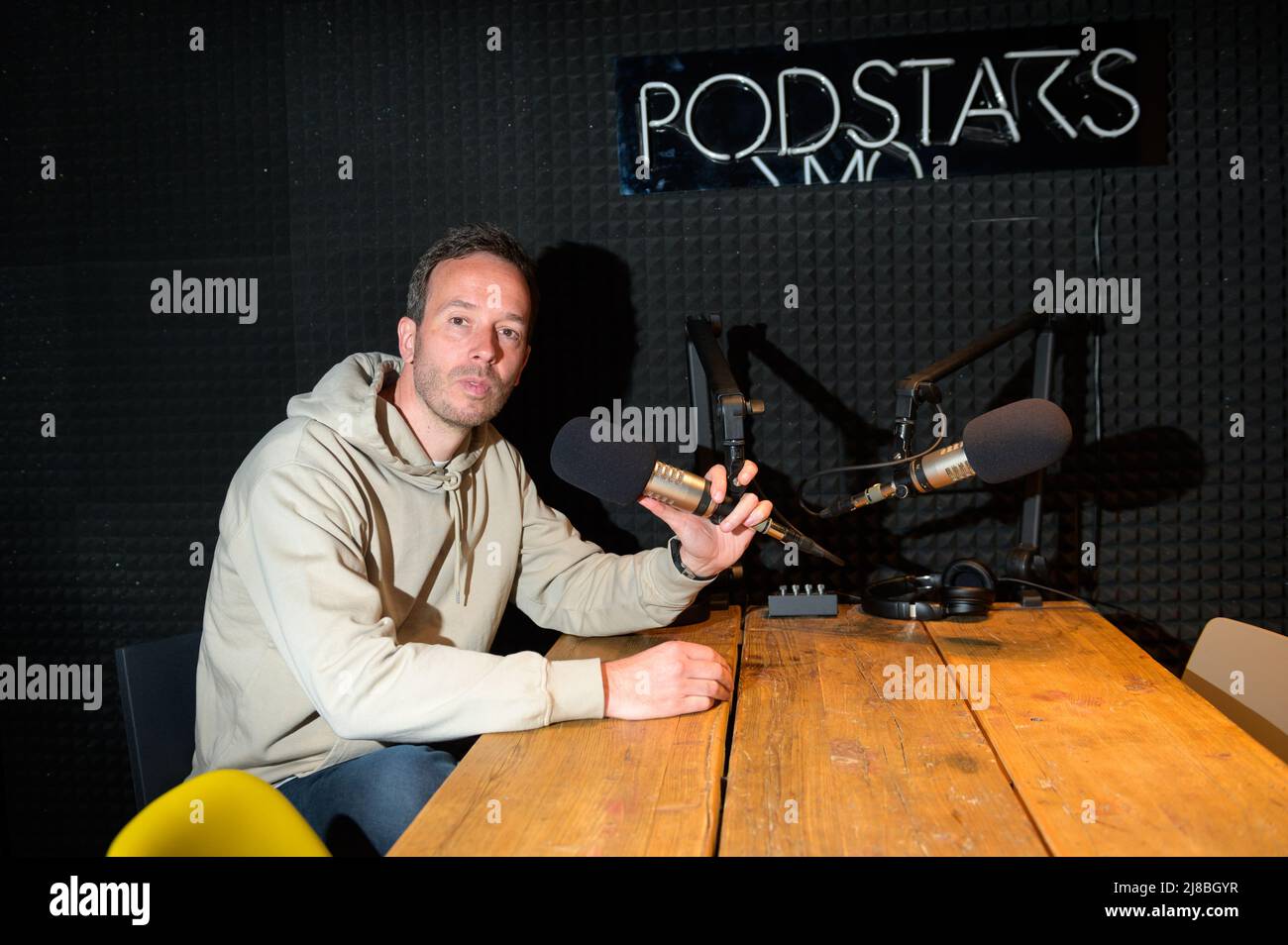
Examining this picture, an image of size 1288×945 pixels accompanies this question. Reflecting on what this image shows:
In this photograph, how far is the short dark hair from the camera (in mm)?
2053

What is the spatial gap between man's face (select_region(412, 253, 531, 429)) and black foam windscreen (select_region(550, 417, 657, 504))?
252 millimetres

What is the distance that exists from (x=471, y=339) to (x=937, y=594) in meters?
1.13

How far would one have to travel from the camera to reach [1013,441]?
1.78m

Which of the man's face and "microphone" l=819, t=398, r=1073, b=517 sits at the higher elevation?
the man's face

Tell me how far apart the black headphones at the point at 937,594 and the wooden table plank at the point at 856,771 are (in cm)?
23
